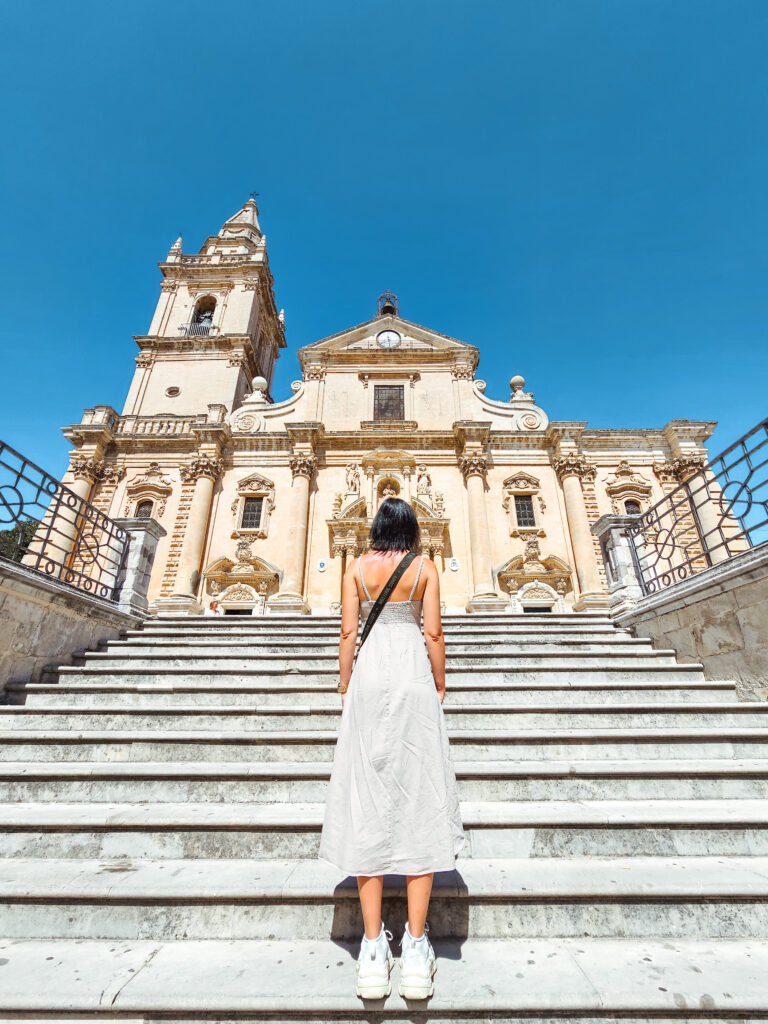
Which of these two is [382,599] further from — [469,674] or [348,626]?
[469,674]

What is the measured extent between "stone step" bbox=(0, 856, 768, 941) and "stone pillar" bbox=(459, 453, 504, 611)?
13.2 m

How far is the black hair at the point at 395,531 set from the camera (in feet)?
9.30

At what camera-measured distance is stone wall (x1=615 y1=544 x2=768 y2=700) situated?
202 inches

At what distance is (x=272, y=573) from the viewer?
17.2 metres

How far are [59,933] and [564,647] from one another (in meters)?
6.28

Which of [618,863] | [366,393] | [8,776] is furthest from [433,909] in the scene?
[366,393]

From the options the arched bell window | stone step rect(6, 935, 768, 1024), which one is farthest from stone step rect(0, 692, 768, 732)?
the arched bell window

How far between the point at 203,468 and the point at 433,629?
699 inches

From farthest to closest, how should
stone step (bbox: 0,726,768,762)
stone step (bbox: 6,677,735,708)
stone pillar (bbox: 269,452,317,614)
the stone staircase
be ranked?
stone pillar (bbox: 269,452,317,614), stone step (bbox: 6,677,735,708), stone step (bbox: 0,726,768,762), the stone staircase

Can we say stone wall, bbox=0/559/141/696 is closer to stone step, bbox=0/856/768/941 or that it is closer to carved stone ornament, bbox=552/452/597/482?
stone step, bbox=0/856/768/941

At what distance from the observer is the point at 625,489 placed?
61.5 ft

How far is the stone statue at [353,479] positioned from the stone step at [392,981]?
1619 centimetres

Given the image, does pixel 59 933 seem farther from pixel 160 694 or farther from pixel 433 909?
pixel 160 694

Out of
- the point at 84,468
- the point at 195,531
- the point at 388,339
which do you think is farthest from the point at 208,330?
the point at 195,531
